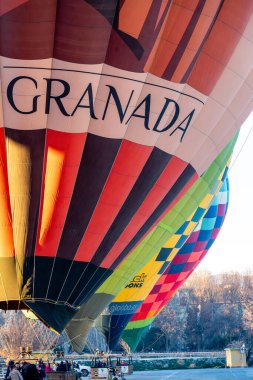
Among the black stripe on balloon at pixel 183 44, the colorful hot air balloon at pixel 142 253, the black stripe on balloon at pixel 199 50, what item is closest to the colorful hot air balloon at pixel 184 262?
the colorful hot air balloon at pixel 142 253

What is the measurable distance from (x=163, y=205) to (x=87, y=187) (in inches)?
68.0

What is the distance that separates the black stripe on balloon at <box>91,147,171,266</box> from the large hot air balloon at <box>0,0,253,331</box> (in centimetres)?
2

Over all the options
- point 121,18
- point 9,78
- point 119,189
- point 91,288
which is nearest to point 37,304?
point 91,288

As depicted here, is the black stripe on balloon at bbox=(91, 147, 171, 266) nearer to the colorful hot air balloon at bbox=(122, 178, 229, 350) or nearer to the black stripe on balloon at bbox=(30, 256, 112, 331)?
the black stripe on balloon at bbox=(30, 256, 112, 331)

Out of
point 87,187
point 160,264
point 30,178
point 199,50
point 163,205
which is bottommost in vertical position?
point 160,264

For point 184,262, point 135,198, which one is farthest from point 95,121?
point 184,262

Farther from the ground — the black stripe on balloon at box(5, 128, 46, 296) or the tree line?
the black stripe on balloon at box(5, 128, 46, 296)

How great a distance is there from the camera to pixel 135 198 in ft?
40.8

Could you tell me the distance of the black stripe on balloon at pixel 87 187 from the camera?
11695 millimetres

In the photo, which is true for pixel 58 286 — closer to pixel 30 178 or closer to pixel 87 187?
pixel 87 187

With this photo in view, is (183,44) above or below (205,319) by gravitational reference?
above

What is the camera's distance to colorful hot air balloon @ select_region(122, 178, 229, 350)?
21.2m

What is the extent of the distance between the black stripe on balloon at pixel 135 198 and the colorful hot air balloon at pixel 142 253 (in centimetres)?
239

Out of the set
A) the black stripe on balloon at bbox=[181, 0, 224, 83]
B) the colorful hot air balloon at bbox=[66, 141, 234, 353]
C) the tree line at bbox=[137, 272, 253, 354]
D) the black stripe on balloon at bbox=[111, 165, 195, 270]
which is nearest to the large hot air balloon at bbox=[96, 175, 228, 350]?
the colorful hot air balloon at bbox=[66, 141, 234, 353]
